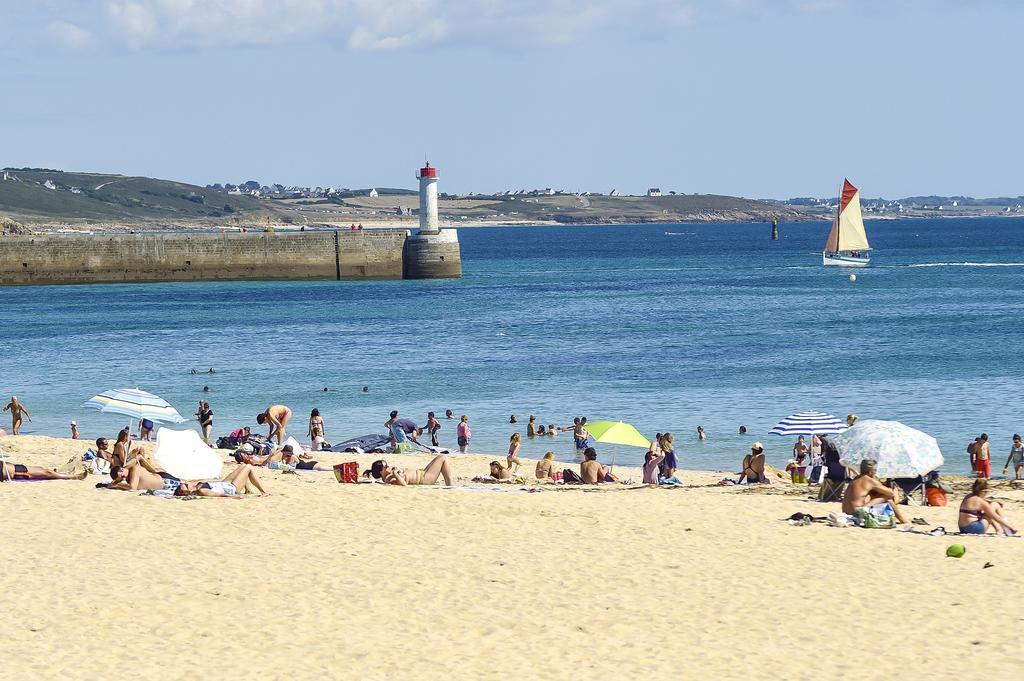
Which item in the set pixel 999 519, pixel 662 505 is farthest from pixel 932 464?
pixel 662 505

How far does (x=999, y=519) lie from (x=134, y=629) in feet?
31.9

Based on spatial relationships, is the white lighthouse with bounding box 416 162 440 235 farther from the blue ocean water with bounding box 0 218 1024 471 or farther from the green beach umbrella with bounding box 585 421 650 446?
the green beach umbrella with bounding box 585 421 650 446

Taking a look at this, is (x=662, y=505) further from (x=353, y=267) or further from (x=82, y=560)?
(x=353, y=267)

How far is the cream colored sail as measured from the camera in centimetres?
9412

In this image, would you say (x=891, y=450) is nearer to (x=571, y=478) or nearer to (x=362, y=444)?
(x=571, y=478)

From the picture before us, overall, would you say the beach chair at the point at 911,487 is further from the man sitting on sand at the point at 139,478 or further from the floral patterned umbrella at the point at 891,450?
the man sitting on sand at the point at 139,478

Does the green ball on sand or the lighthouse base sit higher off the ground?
the lighthouse base

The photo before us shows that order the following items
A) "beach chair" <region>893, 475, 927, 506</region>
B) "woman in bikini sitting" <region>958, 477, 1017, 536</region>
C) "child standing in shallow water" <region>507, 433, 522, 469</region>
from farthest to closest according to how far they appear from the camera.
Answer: "child standing in shallow water" <region>507, 433, 522, 469</region> → "beach chair" <region>893, 475, 927, 506</region> → "woman in bikini sitting" <region>958, 477, 1017, 536</region>

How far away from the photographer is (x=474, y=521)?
1588 centimetres

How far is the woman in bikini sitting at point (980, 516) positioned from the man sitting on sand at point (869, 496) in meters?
0.71

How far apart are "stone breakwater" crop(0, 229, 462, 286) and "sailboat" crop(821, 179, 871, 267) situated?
1337 inches

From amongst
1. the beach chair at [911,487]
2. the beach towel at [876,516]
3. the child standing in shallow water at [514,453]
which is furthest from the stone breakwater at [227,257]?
the beach towel at [876,516]

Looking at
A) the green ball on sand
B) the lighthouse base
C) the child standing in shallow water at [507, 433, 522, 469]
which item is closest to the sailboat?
the lighthouse base

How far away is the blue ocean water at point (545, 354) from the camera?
1162 inches
